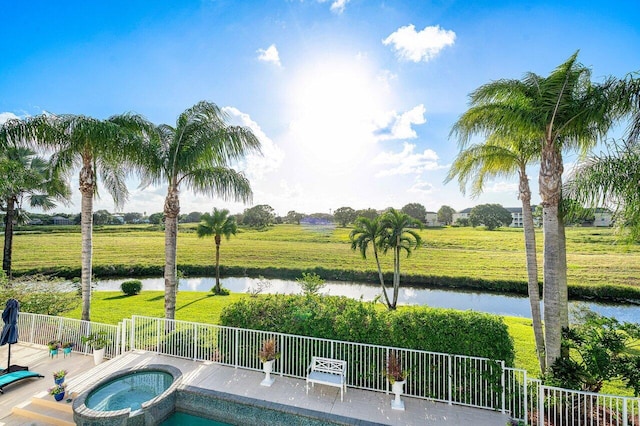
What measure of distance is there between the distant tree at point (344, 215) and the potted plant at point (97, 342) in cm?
5067

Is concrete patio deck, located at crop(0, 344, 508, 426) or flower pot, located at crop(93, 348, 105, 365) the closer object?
concrete patio deck, located at crop(0, 344, 508, 426)

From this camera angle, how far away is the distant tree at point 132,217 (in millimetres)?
63688

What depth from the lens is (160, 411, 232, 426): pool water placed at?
18.9 ft

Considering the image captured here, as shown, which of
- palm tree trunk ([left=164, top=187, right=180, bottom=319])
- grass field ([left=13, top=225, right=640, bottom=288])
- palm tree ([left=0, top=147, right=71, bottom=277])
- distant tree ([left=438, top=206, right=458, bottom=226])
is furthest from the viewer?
distant tree ([left=438, top=206, right=458, bottom=226])

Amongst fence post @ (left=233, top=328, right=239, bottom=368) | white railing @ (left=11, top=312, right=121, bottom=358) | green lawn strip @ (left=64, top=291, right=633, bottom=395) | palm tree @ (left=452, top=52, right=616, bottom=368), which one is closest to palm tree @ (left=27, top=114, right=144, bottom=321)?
white railing @ (left=11, top=312, right=121, bottom=358)

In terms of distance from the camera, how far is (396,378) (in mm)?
5664

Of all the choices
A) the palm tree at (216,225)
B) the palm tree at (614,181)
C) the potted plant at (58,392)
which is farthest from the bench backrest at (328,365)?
the palm tree at (216,225)

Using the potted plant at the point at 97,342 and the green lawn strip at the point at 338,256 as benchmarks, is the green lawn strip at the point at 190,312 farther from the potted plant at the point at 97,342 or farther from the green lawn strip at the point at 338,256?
the green lawn strip at the point at 338,256

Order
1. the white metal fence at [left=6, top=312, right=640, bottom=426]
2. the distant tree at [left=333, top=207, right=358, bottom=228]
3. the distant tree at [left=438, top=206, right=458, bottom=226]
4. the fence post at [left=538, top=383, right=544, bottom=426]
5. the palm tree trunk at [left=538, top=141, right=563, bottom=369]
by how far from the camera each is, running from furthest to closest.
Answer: the distant tree at [left=438, top=206, right=458, bottom=226] < the distant tree at [left=333, top=207, right=358, bottom=228] < the palm tree trunk at [left=538, top=141, right=563, bottom=369] < the white metal fence at [left=6, top=312, right=640, bottom=426] < the fence post at [left=538, top=383, right=544, bottom=426]

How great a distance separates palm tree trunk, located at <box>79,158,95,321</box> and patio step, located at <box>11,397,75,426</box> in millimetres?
3691

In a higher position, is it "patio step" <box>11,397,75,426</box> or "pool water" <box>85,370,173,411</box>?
"pool water" <box>85,370,173,411</box>

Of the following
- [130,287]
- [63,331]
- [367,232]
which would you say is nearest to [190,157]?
[63,331]

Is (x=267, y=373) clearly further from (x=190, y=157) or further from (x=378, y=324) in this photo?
(x=190, y=157)

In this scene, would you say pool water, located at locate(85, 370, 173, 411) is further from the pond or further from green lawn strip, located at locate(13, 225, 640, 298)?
green lawn strip, located at locate(13, 225, 640, 298)
